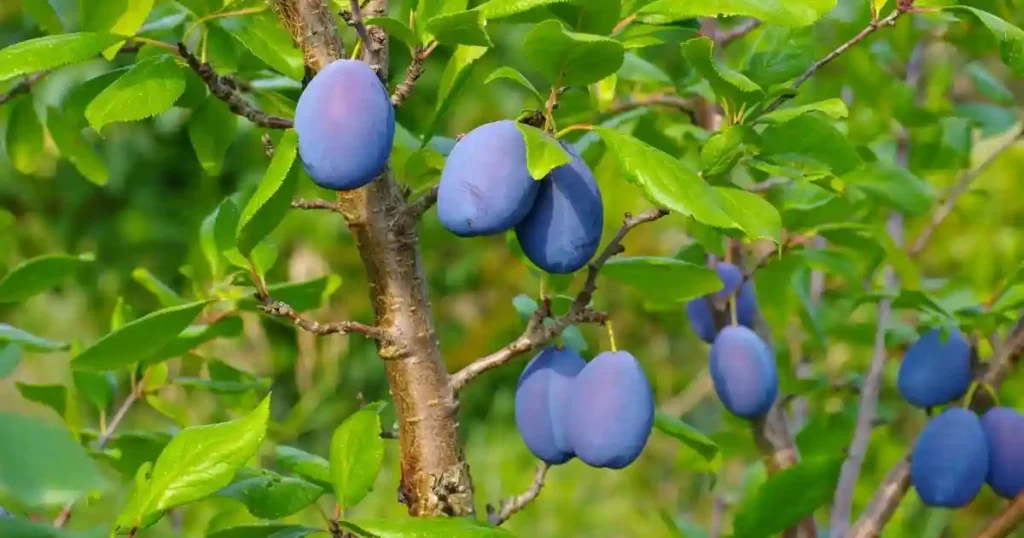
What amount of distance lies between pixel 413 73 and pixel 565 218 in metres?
0.11

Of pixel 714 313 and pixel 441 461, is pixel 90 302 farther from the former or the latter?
pixel 441 461

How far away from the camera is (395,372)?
0.60 metres

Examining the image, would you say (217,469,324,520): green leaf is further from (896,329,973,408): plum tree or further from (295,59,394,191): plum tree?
(896,329,973,408): plum tree

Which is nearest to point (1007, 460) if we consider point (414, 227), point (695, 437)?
point (695, 437)

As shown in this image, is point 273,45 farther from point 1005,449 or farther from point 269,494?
point 1005,449

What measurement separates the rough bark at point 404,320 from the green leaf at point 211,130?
0.17 metres

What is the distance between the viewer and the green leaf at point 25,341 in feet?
2.32

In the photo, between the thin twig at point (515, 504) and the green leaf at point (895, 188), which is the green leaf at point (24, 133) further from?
the green leaf at point (895, 188)

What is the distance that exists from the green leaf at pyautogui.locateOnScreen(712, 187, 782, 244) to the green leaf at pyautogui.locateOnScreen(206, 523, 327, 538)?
10.6 inches

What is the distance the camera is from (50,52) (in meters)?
0.55

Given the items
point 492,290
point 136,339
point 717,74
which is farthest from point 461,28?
point 492,290

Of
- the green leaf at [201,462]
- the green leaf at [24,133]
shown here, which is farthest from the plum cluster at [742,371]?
the green leaf at [24,133]

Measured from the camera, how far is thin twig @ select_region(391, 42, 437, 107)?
1.82 ft

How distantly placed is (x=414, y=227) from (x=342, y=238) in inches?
86.1
